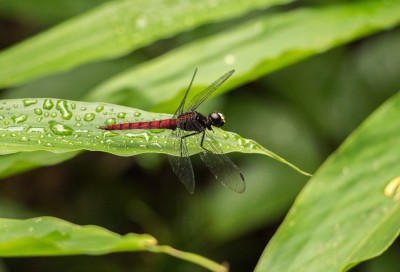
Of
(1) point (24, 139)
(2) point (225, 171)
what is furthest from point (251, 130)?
(1) point (24, 139)

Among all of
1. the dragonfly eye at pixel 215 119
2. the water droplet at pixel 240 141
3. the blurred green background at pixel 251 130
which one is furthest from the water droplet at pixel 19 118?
the blurred green background at pixel 251 130

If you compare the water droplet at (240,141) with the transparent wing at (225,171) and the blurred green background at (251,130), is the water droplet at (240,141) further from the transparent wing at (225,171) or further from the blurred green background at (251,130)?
the blurred green background at (251,130)

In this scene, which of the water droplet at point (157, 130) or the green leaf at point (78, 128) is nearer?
the green leaf at point (78, 128)

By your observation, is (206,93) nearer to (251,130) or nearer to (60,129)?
(60,129)

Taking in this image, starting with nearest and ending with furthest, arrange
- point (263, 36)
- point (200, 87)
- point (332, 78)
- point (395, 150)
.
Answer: point (395, 150) → point (200, 87) → point (263, 36) → point (332, 78)

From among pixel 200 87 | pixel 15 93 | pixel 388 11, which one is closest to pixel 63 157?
pixel 200 87

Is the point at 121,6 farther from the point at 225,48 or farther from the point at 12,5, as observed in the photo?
the point at 12,5
